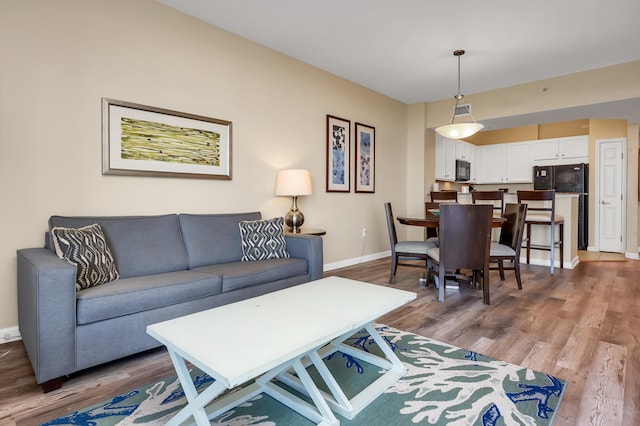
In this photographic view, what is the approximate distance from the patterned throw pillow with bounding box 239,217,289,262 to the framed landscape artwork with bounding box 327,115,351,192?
1572 millimetres

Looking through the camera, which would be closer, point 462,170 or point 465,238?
point 465,238

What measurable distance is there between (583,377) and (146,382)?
2.29m

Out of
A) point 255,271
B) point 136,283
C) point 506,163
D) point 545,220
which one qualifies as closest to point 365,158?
point 545,220

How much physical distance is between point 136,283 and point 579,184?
23.3 feet

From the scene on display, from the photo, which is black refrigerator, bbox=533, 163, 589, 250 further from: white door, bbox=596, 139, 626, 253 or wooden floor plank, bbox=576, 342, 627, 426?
wooden floor plank, bbox=576, 342, 627, 426

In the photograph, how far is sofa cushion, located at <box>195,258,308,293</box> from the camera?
2.49 metres

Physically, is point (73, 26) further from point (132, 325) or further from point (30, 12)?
point (132, 325)

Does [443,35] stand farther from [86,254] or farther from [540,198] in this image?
[86,254]

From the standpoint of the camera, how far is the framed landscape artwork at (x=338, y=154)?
4582mm

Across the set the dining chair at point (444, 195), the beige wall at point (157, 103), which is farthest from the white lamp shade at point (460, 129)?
the beige wall at point (157, 103)

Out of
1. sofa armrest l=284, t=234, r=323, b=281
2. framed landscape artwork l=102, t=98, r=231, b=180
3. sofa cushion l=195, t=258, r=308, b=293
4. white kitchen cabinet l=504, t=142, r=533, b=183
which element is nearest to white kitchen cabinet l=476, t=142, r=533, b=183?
white kitchen cabinet l=504, t=142, r=533, b=183

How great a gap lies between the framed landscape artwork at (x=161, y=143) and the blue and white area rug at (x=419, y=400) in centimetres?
177

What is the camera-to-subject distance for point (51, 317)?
1686 millimetres

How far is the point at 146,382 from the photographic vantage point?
5.96 ft
